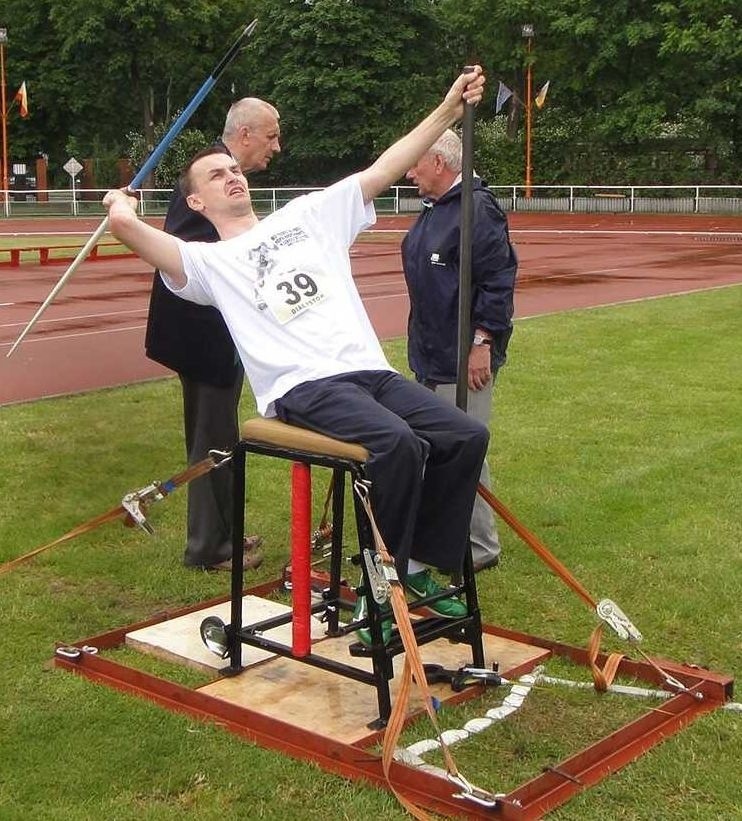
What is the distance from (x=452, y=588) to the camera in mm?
4785

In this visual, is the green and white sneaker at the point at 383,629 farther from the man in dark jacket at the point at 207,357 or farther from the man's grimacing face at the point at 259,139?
the man's grimacing face at the point at 259,139

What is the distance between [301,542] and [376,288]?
54.4 feet

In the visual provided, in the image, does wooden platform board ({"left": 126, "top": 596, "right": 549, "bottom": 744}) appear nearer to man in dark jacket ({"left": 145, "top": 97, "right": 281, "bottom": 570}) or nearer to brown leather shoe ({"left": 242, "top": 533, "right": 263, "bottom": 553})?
man in dark jacket ({"left": 145, "top": 97, "right": 281, "bottom": 570})

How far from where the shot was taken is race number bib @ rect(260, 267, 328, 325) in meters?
4.52

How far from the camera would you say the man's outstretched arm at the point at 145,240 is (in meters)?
4.67

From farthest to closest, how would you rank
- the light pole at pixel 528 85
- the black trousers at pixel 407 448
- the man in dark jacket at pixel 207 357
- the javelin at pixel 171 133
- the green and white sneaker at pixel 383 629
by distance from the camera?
the light pole at pixel 528 85
the man in dark jacket at pixel 207 357
the javelin at pixel 171 133
the green and white sneaker at pixel 383 629
the black trousers at pixel 407 448

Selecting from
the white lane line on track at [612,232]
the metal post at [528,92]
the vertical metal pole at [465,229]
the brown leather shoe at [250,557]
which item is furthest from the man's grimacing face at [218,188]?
the metal post at [528,92]

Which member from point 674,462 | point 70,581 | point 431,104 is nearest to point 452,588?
point 70,581

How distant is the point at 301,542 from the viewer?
4.47 meters

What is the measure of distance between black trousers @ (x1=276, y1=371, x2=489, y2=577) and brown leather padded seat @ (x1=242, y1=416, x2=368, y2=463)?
31 millimetres

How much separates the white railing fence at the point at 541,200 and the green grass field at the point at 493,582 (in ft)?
110

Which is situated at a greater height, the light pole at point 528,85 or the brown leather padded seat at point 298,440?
the light pole at point 528,85

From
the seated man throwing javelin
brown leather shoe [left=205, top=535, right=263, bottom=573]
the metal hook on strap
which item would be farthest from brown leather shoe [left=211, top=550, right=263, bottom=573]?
the metal hook on strap

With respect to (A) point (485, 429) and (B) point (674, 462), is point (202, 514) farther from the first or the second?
(B) point (674, 462)
